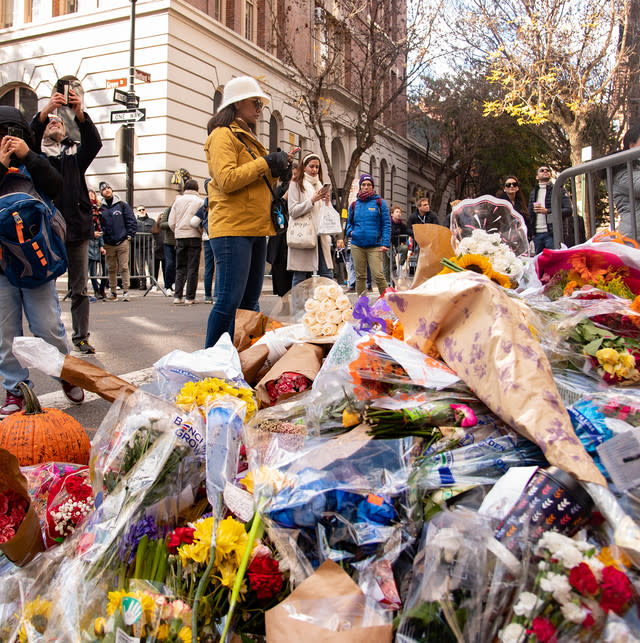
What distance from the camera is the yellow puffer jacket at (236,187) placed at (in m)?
3.70

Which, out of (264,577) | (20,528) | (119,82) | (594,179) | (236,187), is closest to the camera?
(264,577)

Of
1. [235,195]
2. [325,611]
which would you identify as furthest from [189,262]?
[325,611]

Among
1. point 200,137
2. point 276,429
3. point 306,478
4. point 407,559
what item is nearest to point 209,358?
point 276,429

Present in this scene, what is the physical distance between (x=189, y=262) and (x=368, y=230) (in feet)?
10.5

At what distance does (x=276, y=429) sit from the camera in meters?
1.92

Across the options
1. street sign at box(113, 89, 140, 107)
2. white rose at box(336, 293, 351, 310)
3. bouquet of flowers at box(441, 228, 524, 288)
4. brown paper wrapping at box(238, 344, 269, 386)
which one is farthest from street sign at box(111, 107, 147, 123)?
bouquet of flowers at box(441, 228, 524, 288)

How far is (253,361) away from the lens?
9.98 feet

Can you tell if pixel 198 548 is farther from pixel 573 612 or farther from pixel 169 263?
pixel 169 263

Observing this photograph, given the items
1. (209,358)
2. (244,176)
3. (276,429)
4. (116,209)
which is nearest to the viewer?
(276,429)

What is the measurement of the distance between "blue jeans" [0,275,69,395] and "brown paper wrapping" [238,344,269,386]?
4.05ft

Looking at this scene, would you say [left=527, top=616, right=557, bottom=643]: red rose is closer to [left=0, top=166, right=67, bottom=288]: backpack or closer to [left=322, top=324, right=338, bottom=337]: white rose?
[left=322, top=324, right=338, bottom=337]: white rose

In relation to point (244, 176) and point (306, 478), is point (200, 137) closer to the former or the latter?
point (244, 176)

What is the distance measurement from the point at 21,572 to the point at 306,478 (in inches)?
31.4

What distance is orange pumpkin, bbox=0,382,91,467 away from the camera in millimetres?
2344
